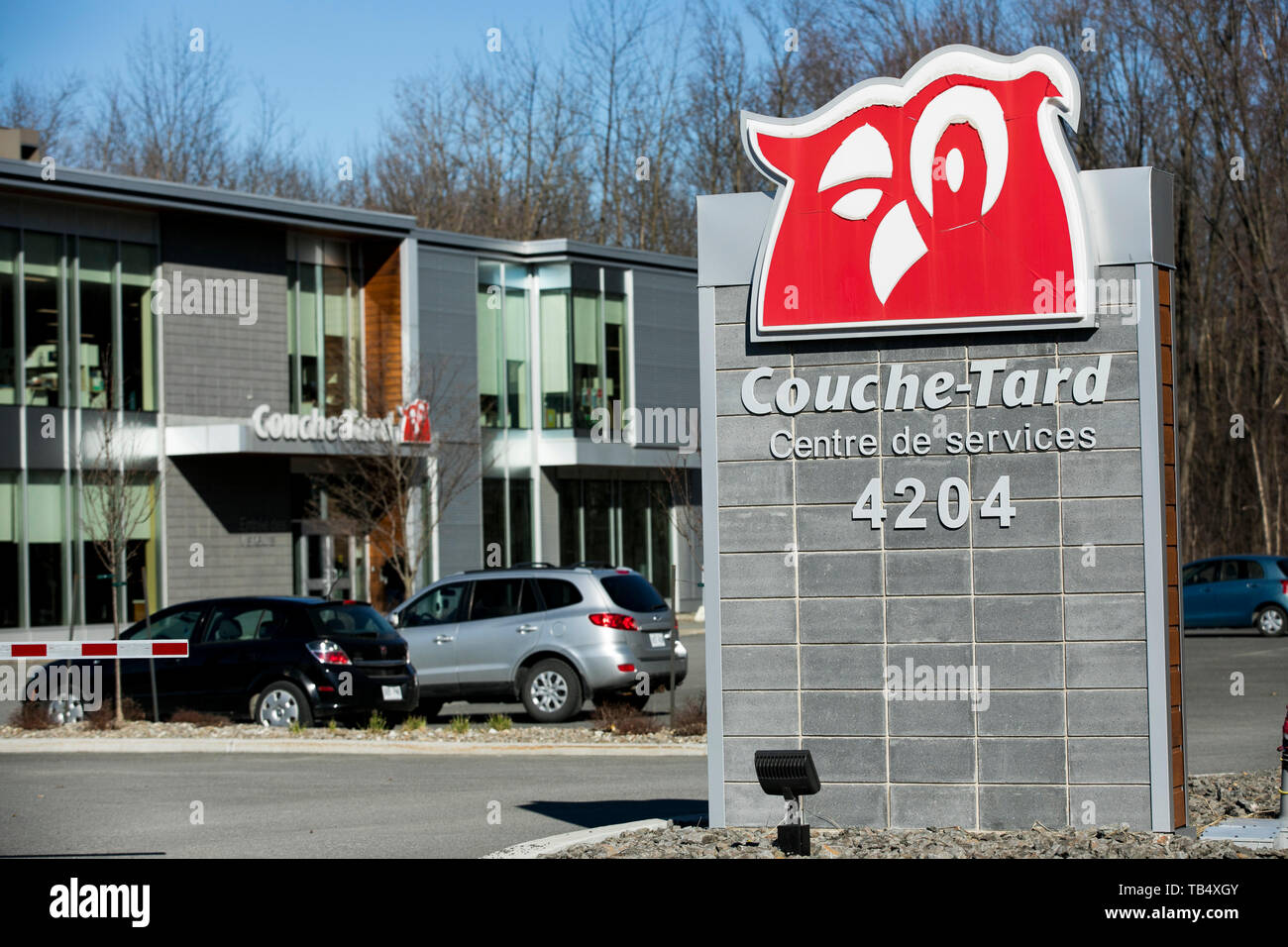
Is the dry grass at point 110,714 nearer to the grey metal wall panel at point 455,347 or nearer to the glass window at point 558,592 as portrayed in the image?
the glass window at point 558,592

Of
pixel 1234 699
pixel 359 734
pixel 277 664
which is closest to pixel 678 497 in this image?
pixel 1234 699

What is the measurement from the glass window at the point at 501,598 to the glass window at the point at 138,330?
1493cm

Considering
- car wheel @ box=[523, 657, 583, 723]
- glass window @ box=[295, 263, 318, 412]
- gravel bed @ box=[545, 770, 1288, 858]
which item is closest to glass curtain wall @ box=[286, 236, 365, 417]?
glass window @ box=[295, 263, 318, 412]

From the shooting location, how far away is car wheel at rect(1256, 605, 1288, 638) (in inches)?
1169

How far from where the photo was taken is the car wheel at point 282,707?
16875 millimetres

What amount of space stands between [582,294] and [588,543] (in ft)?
20.8

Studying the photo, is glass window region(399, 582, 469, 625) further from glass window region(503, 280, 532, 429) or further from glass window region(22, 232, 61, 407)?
glass window region(503, 280, 532, 429)

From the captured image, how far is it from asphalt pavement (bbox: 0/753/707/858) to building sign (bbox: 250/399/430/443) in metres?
15.9

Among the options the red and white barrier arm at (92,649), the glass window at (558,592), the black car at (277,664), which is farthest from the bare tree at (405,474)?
the red and white barrier arm at (92,649)

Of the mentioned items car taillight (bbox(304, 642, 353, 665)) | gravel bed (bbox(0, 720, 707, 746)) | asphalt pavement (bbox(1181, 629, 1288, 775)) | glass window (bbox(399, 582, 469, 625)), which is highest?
glass window (bbox(399, 582, 469, 625))

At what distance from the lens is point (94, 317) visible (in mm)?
30703

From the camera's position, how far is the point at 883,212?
8.72 metres

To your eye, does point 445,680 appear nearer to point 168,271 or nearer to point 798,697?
point 798,697

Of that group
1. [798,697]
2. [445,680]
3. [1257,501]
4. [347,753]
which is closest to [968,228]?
[798,697]
